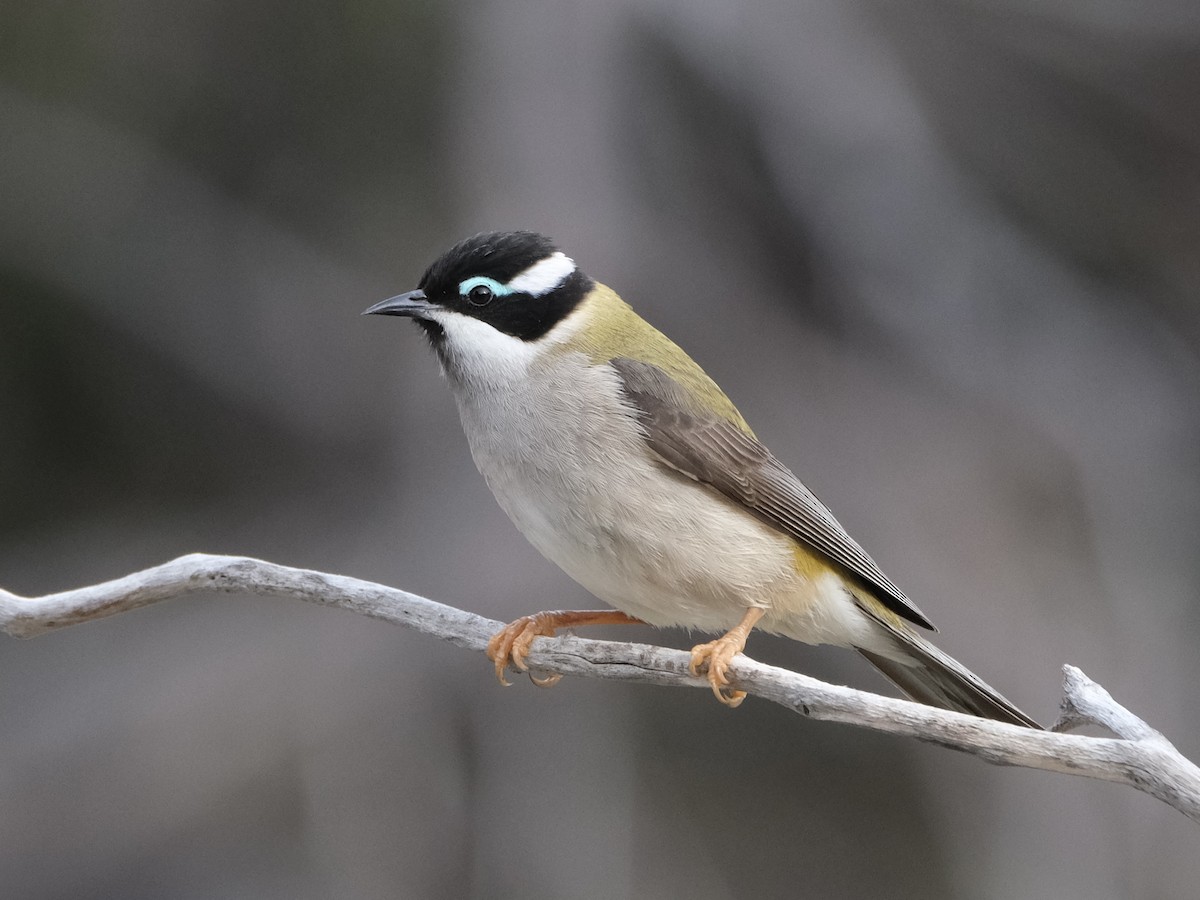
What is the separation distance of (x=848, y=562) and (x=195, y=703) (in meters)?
3.86

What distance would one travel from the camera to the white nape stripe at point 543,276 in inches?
199

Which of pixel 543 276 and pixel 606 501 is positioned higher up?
pixel 543 276

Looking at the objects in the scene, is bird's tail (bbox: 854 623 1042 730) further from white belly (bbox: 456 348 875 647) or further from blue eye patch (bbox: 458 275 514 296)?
blue eye patch (bbox: 458 275 514 296)

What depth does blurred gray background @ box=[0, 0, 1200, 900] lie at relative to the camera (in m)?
6.82

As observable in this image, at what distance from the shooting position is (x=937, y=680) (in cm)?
510

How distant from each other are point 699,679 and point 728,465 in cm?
101

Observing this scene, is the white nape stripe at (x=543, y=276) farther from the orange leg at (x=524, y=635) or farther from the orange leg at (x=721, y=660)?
the orange leg at (x=721, y=660)

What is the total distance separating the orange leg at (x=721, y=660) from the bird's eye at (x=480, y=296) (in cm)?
148

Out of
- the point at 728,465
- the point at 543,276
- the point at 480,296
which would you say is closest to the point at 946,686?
the point at 728,465

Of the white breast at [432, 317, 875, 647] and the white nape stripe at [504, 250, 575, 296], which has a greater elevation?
the white nape stripe at [504, 250, 575, 296]

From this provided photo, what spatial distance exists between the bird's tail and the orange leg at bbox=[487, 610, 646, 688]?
0.99 m

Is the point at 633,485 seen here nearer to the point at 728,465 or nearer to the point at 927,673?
the point at 728,465

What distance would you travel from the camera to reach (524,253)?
198 inches

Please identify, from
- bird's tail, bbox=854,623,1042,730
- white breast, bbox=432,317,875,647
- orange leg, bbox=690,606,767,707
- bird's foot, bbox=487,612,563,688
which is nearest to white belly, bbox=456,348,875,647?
white breast, bbox=432,317,875,647
